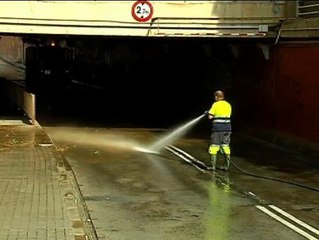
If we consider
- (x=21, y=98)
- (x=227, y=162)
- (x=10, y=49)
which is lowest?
(x=227, y=162)

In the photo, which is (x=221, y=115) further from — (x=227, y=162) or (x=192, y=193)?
(x=192, y=193)

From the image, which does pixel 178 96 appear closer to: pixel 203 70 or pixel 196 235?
pixel 203 70

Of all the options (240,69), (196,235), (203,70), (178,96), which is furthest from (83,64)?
(196,235)

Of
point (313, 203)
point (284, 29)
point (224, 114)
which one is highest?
point (284, 29)

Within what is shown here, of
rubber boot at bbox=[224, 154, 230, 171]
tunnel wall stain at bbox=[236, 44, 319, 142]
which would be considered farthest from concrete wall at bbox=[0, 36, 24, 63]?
rubber boot at bbox=[224, 154, 230, 171]

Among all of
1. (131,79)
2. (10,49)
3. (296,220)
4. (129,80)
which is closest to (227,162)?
(296,220)

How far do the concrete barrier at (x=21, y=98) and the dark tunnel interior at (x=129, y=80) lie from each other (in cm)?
97

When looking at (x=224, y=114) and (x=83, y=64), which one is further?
(x=83, y=64)

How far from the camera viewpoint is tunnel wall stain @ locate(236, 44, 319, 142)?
57.0 ft

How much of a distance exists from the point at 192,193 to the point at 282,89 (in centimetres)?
927

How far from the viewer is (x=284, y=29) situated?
19.0 meters

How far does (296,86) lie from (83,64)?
28912 millimetres

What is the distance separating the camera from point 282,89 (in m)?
19.5

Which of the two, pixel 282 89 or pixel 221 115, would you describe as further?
pixel 282 89
